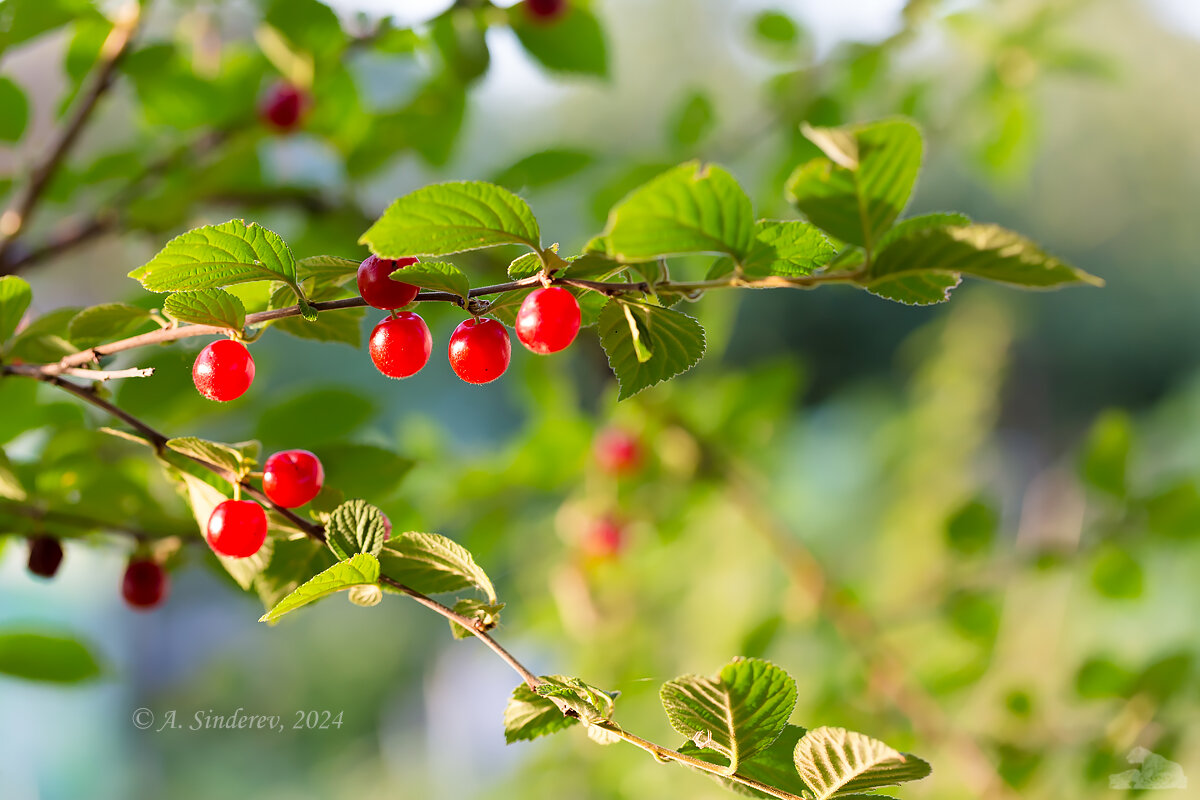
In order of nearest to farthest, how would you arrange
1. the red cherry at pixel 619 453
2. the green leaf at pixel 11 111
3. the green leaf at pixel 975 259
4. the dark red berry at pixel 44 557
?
the green leaf at pixel 975 259
the dark red berry at pixel 44 557
the green leaf at pixel 11 111
the red cherry at pixel 619 453

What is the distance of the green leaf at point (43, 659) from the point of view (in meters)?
0.34

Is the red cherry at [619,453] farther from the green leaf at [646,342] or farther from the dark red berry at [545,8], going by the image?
the green leaf at [646,342]

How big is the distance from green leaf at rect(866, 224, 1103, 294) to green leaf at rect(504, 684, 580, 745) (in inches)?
4.8

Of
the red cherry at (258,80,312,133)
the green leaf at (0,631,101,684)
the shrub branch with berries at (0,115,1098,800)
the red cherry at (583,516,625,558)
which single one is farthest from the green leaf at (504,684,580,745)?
the red cherry at (583,516,625,558)

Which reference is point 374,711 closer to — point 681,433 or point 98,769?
point 98,769

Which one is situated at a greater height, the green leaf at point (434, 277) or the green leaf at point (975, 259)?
the green leaf at point (975, 259)

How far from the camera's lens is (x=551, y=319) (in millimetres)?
182

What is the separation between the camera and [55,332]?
0.25 metres

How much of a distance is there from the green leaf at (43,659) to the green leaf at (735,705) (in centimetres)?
27

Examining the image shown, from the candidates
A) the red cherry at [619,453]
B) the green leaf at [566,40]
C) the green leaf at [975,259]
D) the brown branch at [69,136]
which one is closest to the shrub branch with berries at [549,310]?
the green leaf at [975,259]

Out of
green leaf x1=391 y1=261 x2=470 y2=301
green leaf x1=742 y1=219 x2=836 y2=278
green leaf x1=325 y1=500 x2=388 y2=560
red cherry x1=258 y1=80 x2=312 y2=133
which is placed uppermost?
green leaf x1=742 y1=219 x2=836 y2=278

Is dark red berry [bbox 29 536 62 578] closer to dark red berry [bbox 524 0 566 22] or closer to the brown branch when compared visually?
the brown branch

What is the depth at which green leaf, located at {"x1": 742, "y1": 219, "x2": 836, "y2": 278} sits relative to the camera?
0.59 feet

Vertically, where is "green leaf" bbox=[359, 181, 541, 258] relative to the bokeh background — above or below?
above
